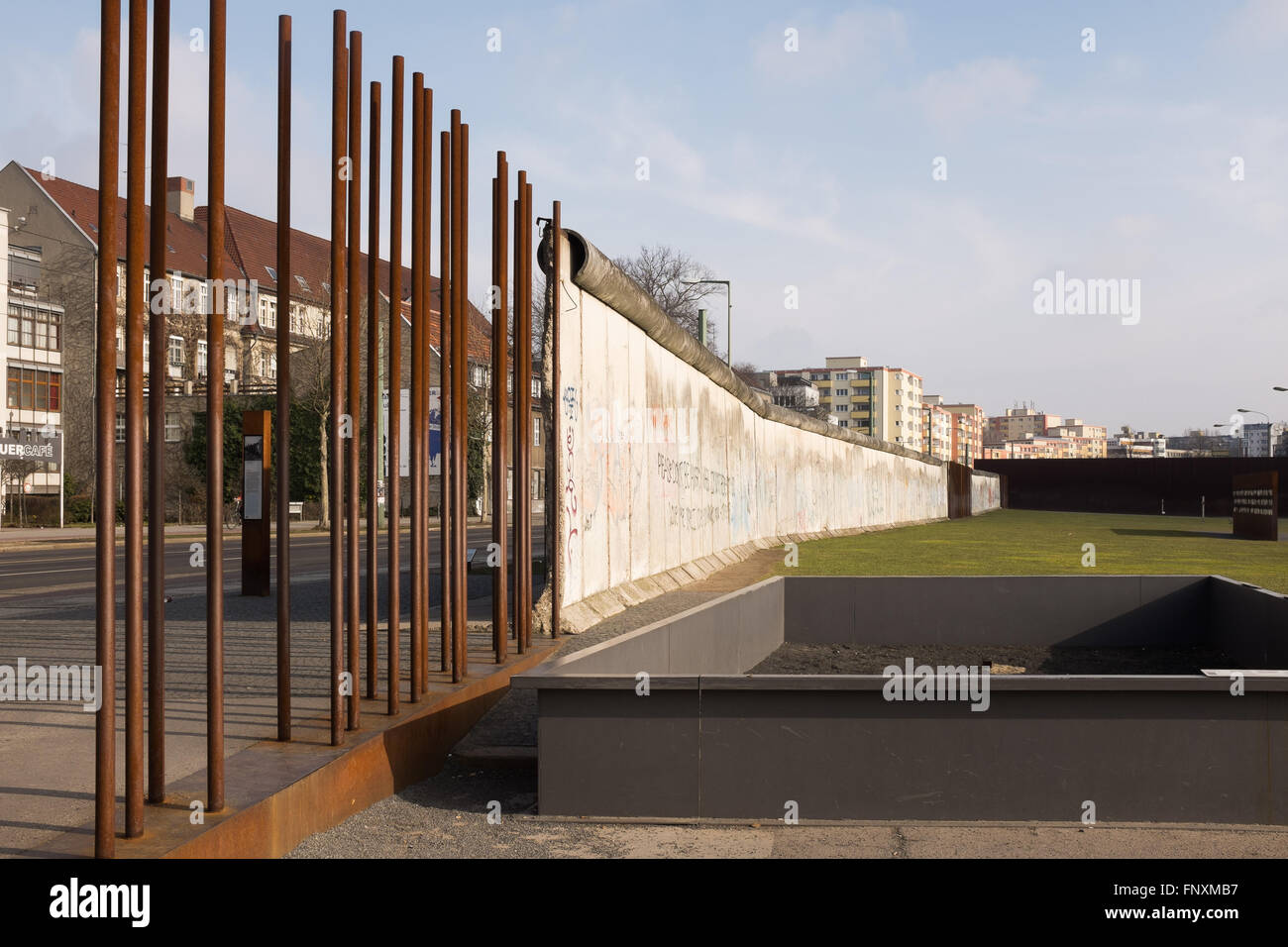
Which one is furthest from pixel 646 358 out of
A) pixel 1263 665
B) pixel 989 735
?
pixel 989 735

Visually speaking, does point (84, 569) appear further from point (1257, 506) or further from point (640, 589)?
point (1257, 506)

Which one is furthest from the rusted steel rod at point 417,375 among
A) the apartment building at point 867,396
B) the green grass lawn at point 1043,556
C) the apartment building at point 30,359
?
the apartment building at point 867,396

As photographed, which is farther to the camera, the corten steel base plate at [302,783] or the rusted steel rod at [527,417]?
the rusted steel rod at [527,417]

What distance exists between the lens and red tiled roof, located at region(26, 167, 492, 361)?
183ft

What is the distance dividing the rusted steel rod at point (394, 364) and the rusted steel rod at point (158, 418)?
167cm

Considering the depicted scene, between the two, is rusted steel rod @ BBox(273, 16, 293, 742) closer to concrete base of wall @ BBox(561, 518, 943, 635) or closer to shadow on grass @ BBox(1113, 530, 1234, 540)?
concrete base of wall @ BBox(561, 518, 943, 635)

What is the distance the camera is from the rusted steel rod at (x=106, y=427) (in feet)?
11.6

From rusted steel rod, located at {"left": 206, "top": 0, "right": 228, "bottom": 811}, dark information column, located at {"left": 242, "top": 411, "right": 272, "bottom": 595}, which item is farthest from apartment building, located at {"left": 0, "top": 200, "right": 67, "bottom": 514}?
rusted steel rod, located at {"left": 206, "top": 0, "right": 228, "bottom": 811}

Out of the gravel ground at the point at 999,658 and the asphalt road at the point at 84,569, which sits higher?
the asphalt road at the point at 84,569

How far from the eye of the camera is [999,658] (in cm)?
1099

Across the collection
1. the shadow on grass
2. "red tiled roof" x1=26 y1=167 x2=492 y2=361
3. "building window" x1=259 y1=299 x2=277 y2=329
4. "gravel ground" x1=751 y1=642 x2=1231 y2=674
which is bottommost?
"gravel ground" x1=751 y1=642 x2=1231 y2=674

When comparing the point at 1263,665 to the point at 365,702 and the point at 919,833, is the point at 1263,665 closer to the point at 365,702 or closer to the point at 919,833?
the point at 919,833

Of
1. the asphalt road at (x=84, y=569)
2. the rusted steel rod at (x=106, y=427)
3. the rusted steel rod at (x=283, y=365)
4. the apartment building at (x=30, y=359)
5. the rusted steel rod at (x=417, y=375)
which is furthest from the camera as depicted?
the apartment building at (x=30, y=359)

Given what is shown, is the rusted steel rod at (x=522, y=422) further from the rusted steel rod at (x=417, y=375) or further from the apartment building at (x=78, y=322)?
the apartment building at (x=78, y=322)
